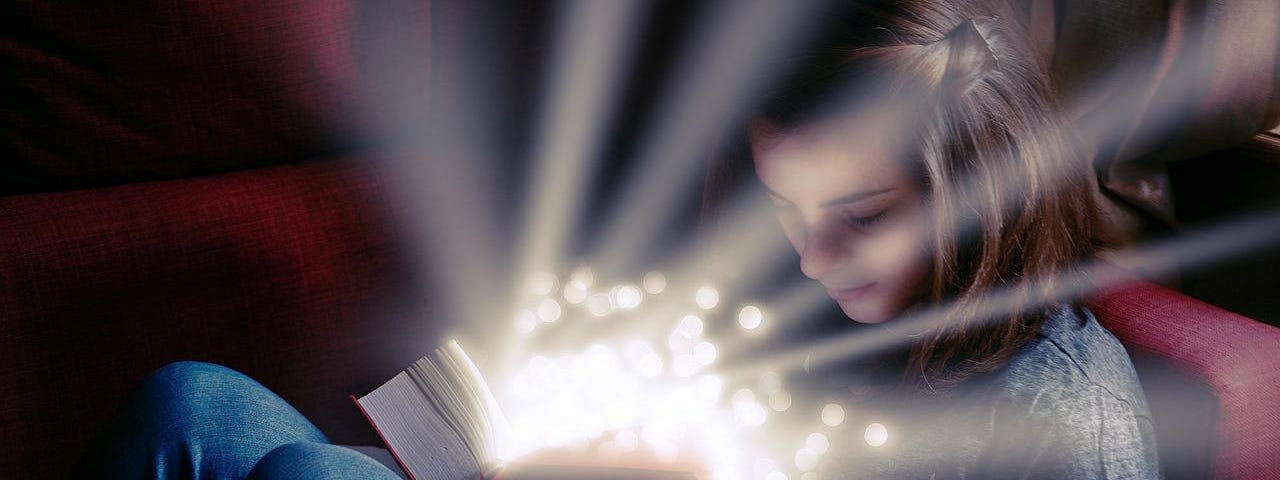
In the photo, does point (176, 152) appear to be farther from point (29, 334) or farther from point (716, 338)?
point (716, 338)

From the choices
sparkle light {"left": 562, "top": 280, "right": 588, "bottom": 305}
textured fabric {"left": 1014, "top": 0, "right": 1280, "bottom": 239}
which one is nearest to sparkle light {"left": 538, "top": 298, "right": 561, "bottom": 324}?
sparkle light {"left": 562, "top": 280, "right": 588, "bottom": 305}

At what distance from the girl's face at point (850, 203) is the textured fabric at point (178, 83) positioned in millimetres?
486

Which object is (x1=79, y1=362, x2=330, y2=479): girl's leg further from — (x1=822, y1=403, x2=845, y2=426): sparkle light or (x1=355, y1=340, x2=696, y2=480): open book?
(x1=822, y1=403, x2=845, y2=426): sparkle light

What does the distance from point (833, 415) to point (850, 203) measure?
0.99 ft

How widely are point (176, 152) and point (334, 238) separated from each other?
A: 0.62 ft

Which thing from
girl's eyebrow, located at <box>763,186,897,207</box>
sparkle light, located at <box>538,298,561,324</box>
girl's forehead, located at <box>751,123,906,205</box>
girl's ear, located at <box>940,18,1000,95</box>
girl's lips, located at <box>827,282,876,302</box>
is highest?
girl's ear, located at <box>940,18,1000,95</box>

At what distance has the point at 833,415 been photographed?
98cm

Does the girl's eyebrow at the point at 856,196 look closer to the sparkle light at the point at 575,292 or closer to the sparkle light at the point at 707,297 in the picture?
the sparkle light at the point at 707,297

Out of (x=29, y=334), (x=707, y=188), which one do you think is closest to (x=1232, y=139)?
(x=707, y=188)

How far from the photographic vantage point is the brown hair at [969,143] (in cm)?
76

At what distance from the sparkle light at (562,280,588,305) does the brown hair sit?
0.33 m

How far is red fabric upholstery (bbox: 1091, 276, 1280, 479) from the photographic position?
0.79m

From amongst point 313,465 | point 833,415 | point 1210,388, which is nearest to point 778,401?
point 833,415

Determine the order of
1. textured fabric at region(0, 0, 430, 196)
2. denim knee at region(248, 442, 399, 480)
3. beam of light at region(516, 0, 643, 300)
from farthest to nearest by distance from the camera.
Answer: beam of light at region(516, 0, 643, 300), textured fabric at region(0, 0, 430, 196), denim knee at region(248, 442, 399, 480)
